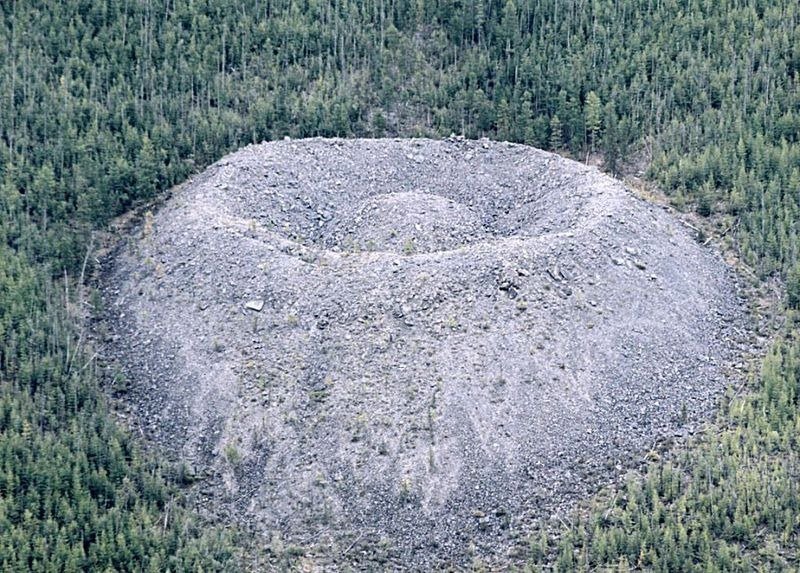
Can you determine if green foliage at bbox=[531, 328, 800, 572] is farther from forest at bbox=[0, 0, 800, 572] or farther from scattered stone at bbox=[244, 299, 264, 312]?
scattered stone at bbox=[244, 299, 264, 312]

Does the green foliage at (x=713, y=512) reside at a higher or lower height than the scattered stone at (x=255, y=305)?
lower

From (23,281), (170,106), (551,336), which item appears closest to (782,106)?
(551,336)

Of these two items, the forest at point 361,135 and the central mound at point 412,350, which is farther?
the central mound at point 412,350

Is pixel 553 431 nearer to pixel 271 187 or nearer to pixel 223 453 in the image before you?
pixel 223 453

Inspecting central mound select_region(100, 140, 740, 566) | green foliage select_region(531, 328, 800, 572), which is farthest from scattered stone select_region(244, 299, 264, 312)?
green foliage select_region(531, 328, 800, 572)

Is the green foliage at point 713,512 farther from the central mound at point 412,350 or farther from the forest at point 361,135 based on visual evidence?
the central mound at point 412,350

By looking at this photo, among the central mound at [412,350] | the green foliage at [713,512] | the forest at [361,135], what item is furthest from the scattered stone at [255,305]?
the green foliage at [713,512]

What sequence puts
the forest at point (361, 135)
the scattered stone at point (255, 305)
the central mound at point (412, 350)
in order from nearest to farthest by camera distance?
the forest at point (361, 135) < the central mound at point (412, 350) < the scattered stone at point (255, 305)

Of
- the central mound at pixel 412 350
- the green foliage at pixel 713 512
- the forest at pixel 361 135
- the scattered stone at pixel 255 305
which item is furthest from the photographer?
the scattered stone at pixel 255 305
